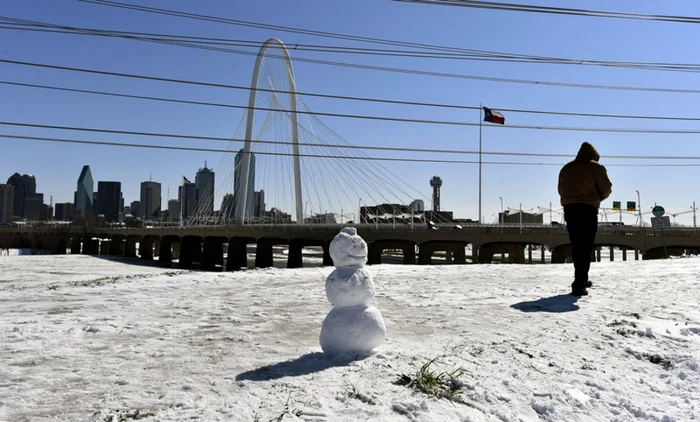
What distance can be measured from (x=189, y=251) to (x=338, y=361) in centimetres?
6703

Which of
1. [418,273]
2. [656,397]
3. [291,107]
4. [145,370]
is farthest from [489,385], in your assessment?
[291,107]

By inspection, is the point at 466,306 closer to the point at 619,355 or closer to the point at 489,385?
the point at 619,355

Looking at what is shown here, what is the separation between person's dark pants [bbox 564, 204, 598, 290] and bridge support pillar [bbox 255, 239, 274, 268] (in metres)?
43.7

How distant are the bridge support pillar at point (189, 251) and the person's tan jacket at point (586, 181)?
62348mm

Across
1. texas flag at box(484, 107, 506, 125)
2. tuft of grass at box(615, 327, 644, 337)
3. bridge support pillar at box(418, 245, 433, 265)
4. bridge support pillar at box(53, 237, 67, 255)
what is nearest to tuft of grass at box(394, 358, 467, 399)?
tuft of grass at box(615, 327, 644, 337)

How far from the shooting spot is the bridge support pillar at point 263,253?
51.7 meters

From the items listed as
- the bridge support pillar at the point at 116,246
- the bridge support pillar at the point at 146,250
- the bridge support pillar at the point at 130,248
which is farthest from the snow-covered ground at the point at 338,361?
the bridge support pillar at the point at 116,246

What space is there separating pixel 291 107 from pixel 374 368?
52047mm

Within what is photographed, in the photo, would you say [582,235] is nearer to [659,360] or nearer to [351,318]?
[659,360]

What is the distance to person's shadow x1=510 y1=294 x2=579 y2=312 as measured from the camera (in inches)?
348

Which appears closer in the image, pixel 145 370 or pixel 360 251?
pixel 145 370

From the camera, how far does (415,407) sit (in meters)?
4.48

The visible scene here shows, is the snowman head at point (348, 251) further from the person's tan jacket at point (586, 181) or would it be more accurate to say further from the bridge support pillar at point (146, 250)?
the bridge support pillar at point (146, 250)

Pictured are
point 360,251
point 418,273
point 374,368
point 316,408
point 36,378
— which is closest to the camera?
point 316,408
